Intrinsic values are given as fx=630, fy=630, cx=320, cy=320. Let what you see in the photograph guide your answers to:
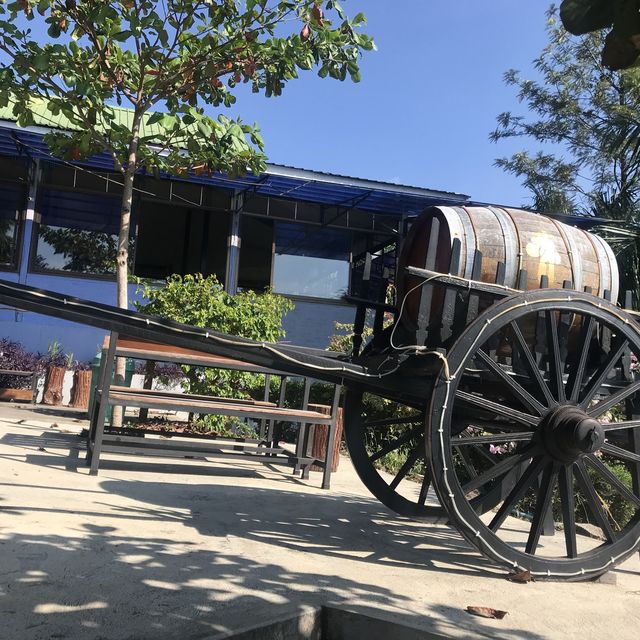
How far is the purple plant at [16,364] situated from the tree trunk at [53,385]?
0.23 metres

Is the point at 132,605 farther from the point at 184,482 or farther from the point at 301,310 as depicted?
the point at 301,310

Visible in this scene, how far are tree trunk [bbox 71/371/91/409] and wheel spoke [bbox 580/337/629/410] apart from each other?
30.6 feet

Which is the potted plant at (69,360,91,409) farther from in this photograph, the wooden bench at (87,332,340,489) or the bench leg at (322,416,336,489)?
the bench leg at (322,416,336,489)

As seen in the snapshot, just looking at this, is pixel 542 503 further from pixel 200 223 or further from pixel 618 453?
pixel 200 223

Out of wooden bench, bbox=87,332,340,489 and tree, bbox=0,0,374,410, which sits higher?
tree, bbox=0,0,374,410

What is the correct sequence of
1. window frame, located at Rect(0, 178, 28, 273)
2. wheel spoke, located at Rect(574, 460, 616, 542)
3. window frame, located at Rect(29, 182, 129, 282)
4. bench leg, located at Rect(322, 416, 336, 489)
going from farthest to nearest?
window frame, located at Rect(29, 182, 129, 282)
window frame, located at Rect(0, 178, 28, 273)
bench leg, located at Rect(322, 416, 336, 489)
wheel spoke, located at Rect(574, 460, 616, 542)

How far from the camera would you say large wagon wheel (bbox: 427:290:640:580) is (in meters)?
3.18

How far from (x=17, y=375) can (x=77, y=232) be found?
12.3 feet

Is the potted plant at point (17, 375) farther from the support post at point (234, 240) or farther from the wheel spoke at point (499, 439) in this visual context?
the wheel spoke at point (499, 439)

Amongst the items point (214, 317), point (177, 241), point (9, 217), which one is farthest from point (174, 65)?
point (177, 241)

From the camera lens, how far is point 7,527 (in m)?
3.32

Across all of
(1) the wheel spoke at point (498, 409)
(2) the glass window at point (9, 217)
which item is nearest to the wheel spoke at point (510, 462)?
(1) the wheel spoke at point (498, 409)

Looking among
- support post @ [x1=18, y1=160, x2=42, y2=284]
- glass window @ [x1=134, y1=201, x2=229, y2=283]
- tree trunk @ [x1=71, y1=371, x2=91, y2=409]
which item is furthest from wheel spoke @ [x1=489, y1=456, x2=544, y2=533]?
glass window @ [x1=134, y1=201, x2=229, y2=283]

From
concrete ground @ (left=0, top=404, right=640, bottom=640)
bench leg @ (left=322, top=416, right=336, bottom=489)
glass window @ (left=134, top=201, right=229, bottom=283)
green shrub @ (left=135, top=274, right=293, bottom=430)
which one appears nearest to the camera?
concrete ground @ (left=0, top=404, right=640, bottom=640)
